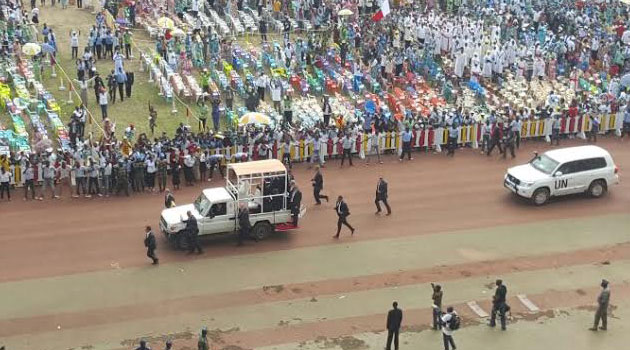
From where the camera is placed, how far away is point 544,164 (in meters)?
31.7

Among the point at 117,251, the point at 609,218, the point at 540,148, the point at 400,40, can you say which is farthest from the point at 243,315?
the point at 400,40

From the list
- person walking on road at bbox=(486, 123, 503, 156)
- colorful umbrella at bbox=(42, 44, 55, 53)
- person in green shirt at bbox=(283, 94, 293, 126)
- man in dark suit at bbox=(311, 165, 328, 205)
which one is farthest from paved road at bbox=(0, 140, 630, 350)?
A: colorful umbrella at bbox=(42, 44, 55, 53)

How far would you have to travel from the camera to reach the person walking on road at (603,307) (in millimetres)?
23531

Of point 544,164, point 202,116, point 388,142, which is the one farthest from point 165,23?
point 544,164

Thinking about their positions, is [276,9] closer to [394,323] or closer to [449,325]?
[394,323]

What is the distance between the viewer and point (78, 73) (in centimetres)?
3959

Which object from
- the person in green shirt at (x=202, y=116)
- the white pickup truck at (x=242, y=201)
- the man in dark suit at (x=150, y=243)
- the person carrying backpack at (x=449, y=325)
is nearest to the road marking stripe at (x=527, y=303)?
the person carrying backpack at (x=449, y=325)

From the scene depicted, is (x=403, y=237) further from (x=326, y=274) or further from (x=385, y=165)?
(x=385, y=165)

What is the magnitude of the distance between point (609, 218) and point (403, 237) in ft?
22.8

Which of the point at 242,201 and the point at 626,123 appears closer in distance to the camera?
the point at 242,201

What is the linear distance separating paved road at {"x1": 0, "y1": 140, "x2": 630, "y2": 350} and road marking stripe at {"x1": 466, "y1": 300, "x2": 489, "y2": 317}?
8.1 inches

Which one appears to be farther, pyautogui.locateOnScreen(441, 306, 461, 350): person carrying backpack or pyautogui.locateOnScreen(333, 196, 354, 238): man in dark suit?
pyautogui.locateOnScreen(333, 196, 354, 238): man in dark suit

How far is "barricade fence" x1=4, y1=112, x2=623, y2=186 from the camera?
3388cm

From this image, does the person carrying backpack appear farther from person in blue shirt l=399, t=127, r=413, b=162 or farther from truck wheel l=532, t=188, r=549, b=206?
person in blue shirt l=399, t=127, r=413, b=162
